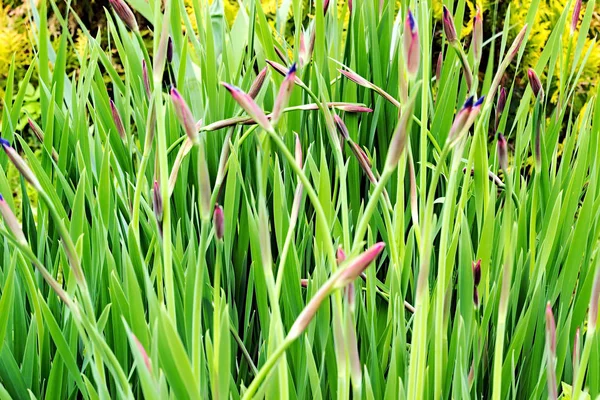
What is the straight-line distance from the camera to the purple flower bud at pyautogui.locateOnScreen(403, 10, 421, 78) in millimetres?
349

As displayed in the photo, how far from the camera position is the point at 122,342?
573 mm

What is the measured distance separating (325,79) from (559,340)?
45 centimetres

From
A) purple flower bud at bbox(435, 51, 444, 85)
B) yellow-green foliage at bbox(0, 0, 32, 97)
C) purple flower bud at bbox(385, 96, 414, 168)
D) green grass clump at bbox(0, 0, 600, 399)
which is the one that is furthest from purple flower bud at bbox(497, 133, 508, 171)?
yellow-green foliage at bbox(0, 0, 32, 97)

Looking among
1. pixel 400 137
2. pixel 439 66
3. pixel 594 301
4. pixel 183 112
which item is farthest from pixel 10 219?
pixel 439 66

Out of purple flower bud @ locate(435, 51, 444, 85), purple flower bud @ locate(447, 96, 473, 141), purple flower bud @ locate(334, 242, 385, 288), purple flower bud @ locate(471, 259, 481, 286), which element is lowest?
purple flower bud @ locate(471, 259, 481, 286)

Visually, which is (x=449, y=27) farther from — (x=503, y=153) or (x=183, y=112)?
(x=183, y=112)

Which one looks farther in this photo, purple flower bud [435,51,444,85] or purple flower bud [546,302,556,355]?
purple flower bud [435,51,444,85]

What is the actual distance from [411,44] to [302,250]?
352 millimetres

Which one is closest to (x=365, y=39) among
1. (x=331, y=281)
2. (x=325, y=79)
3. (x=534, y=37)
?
(x=325, y=79)

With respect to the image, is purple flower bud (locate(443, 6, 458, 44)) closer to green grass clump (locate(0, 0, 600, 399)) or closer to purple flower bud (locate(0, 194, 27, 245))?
green grass clump (locate(0, 0, 600, 399))

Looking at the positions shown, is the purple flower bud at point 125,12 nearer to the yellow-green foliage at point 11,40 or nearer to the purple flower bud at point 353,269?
the purple flower bud at point 353,269

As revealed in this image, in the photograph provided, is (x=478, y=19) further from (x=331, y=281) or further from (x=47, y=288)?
(x=47, y=288)

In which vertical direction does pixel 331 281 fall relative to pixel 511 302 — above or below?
above

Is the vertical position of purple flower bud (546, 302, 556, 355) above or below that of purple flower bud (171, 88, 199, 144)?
below
